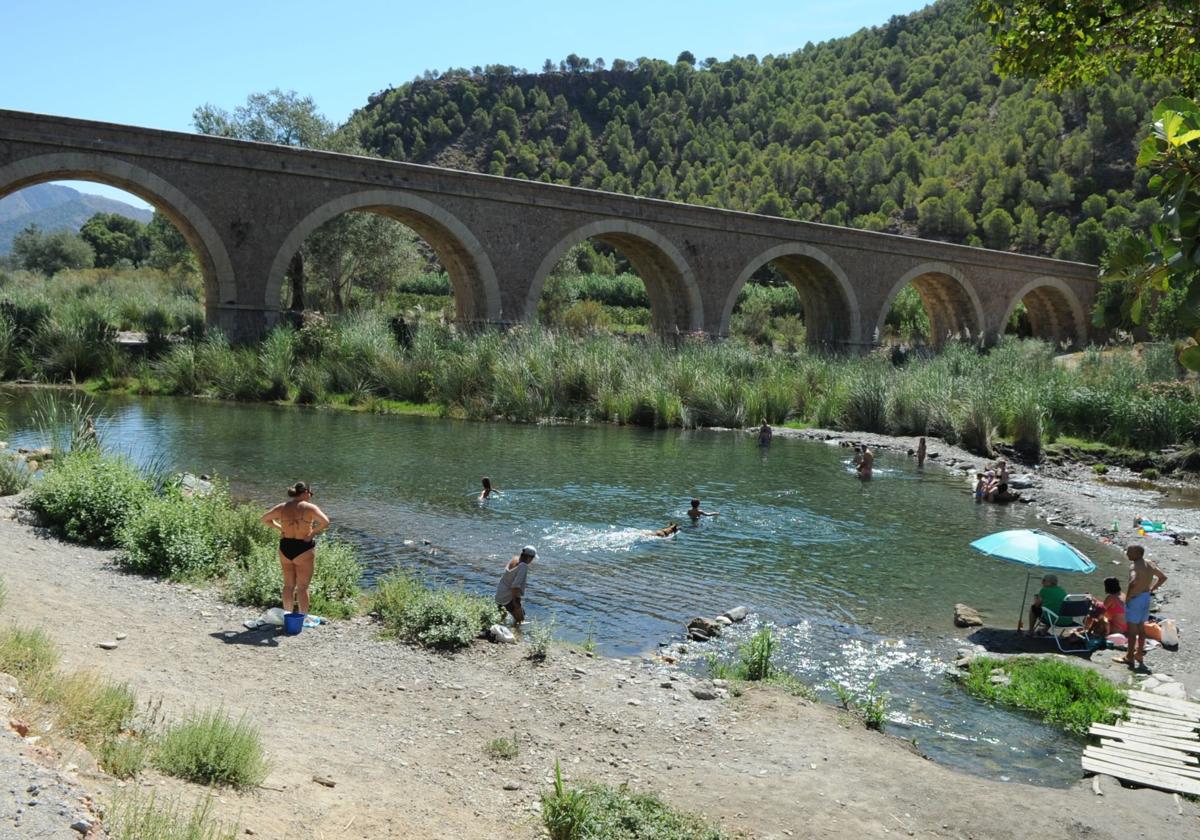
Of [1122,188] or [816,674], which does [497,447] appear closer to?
[816,674]

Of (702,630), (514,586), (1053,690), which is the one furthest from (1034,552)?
(514,586)

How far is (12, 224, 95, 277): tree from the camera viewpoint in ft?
183

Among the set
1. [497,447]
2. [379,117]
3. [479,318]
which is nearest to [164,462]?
[497,447]

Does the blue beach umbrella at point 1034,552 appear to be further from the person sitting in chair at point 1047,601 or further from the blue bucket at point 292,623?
the blue bucket at point 292,623

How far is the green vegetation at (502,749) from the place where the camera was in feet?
16.4

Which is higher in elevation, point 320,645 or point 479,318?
point 479,318

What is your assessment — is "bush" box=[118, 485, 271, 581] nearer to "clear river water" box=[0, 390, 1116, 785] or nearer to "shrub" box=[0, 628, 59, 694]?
"clear river water" box=[0, 390, 1116, 785]

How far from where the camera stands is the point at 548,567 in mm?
9664

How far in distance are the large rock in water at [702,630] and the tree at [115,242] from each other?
6153 cm

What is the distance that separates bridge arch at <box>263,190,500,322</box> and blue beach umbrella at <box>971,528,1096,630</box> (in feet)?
61.1

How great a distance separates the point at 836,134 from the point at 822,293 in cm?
4226

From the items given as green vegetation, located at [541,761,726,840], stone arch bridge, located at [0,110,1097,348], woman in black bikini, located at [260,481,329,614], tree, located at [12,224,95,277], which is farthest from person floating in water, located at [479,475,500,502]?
tree, located at [12,224,95,277]

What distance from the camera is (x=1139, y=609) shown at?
776cm

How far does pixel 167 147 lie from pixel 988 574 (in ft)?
62.3
